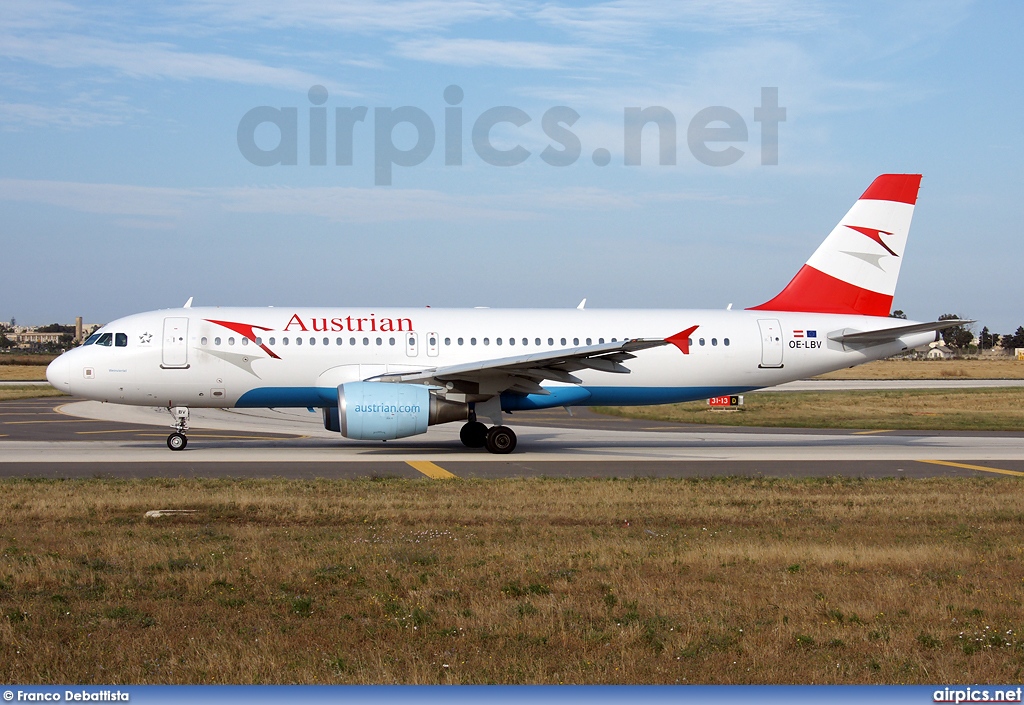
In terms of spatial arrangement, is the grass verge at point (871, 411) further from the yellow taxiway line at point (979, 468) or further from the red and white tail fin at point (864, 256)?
the yellow taxiway line at point (979, 468)

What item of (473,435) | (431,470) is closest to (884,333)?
(473,435)

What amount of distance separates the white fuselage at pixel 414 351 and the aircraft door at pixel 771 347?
32 mm

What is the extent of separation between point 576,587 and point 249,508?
21.3ft

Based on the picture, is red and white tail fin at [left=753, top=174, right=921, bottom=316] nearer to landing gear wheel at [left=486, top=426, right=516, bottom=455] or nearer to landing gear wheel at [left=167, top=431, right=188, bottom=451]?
landing gear wheel at [left=486, top=426, right=516, bottom=455]

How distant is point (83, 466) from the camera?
66.1 ft

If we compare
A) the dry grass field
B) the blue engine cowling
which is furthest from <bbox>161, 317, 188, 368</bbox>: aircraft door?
the dry grass field

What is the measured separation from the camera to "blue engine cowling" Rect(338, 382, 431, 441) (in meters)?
21.9

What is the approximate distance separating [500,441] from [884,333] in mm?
10988

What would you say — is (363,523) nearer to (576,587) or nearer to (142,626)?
(576,587)

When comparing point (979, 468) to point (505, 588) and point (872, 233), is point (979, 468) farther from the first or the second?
point (505, 588)

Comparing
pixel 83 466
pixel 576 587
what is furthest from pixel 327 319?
pixel 576 587

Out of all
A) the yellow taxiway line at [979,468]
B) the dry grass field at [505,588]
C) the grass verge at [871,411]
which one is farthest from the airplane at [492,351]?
the grass verge at [871,411]

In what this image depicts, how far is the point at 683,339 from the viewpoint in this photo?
26.2 meters

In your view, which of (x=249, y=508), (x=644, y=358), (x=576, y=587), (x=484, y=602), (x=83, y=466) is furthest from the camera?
(x=644, y=358)
